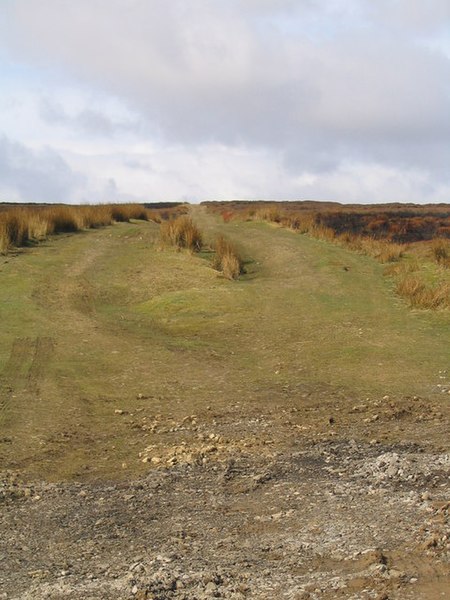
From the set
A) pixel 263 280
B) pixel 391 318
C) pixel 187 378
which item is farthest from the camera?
pixel 263 280

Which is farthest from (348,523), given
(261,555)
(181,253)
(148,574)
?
(181,253)

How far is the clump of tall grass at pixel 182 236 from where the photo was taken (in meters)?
18.1

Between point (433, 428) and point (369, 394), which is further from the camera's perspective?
point (369, 394)

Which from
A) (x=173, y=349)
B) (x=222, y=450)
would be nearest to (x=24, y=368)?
(x=173, y=349)

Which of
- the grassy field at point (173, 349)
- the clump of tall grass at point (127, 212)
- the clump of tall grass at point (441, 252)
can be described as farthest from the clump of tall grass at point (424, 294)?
the clump of tall grass at point (127, 212)

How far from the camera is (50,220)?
20422mm

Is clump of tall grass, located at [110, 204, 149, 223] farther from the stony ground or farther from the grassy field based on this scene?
the stony ground

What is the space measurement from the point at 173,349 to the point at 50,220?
12.1 meters

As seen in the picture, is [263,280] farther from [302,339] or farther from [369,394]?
[369,394]

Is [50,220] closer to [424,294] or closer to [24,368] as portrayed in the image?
[424,294]

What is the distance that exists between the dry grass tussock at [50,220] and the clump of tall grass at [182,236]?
3.33 m

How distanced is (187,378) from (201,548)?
4.25m

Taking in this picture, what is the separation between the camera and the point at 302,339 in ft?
32.7

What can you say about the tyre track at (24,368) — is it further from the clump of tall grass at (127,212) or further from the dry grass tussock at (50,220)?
the clump of tall grass at (127,212)
